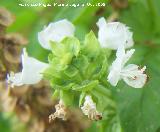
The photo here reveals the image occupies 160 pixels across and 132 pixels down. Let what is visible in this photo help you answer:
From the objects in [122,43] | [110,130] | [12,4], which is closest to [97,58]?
[122,43]

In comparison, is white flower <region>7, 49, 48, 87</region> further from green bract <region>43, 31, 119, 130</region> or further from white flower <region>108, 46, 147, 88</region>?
white flower <region>108, 46, 147, 88</region>

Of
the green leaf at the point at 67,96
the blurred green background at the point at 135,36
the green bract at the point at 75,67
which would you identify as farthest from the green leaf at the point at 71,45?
the blurred green background at the point at 135,36

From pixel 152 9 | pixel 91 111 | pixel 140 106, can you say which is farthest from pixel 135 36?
pixel 91 111

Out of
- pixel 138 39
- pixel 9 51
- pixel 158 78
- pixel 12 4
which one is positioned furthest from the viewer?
pixel 12 4

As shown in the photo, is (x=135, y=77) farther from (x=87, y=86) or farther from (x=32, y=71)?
(x=32, y=71)

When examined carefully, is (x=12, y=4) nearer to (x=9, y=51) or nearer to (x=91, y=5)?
(x=9, y=51)

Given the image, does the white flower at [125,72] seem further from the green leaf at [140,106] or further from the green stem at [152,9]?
the green stem at [152,9]
